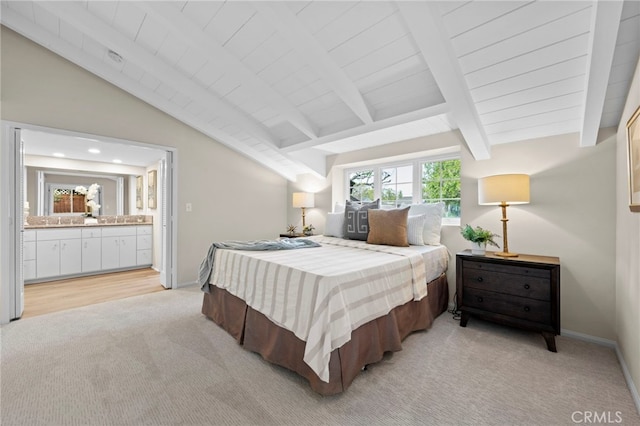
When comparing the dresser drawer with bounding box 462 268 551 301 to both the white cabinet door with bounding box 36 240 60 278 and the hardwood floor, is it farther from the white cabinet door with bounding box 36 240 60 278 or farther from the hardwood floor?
the white cabinet door with bounding box 36 240 60 278

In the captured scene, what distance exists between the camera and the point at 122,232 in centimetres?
496

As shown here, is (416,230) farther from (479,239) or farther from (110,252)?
(110,252)

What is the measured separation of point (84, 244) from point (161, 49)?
3691mm

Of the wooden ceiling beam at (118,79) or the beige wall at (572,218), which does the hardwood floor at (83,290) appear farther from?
the beige wall at (572,218)

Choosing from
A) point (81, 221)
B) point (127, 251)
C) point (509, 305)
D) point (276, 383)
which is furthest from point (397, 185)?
point (81, 221)

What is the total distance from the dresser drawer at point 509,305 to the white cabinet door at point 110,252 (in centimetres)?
557

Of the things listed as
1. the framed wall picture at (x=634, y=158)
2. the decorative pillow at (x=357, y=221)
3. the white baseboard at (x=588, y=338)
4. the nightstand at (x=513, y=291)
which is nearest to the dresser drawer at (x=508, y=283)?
the nightstand at (x=513, y=291)

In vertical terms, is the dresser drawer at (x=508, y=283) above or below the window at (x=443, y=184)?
below

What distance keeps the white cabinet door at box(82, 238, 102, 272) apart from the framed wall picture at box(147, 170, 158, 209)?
1.02 meters

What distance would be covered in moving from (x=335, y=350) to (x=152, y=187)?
16.6 feet

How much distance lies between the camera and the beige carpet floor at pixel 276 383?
1.43m

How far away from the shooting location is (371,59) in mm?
2156

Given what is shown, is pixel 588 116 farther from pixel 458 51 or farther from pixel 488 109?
pixel 458 51

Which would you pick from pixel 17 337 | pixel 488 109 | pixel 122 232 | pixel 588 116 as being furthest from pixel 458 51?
pixel 122 232
